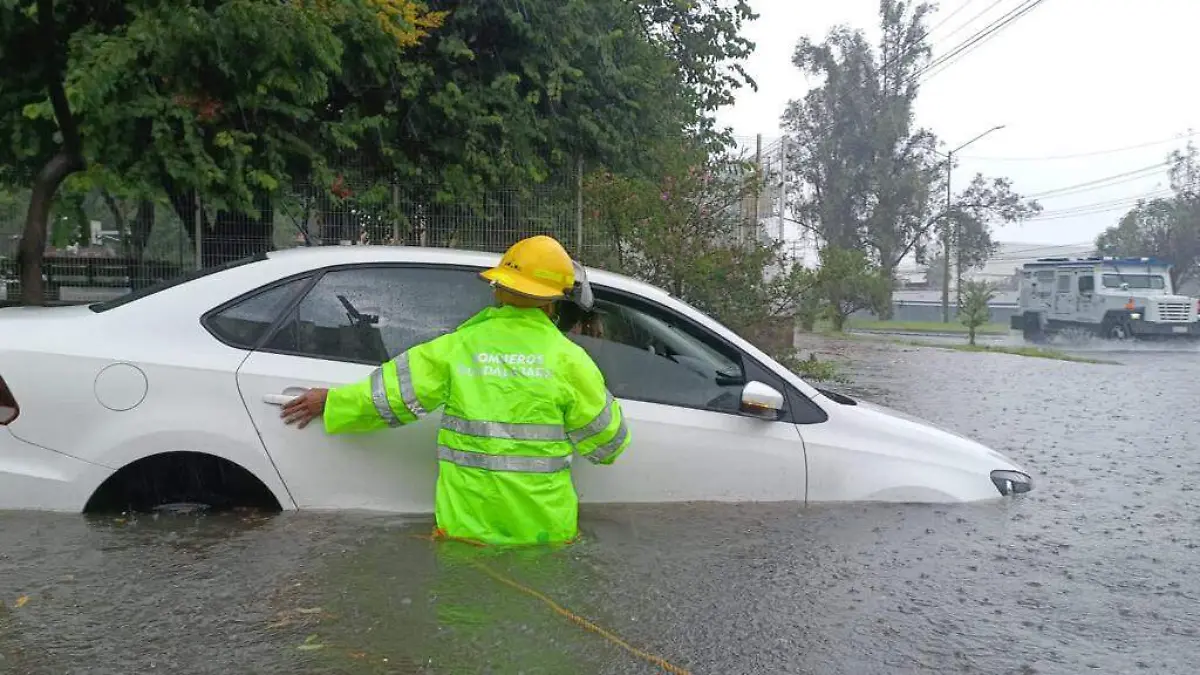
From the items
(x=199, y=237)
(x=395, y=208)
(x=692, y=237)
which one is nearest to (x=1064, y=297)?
(x=692, y=237)

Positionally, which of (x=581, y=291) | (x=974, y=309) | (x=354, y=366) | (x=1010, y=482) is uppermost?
(x=581, y=291)

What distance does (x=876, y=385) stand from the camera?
1227 cm

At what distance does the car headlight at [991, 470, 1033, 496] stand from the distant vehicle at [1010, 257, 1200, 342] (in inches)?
994

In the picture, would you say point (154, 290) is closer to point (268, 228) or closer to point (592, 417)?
point (592, 417)

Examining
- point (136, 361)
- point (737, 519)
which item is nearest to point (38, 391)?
point (136, 361)

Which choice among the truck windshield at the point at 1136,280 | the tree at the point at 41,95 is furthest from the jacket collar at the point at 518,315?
the truck windshield at the point at 1136,280

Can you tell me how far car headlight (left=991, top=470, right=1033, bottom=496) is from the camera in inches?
181

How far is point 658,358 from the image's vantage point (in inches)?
170

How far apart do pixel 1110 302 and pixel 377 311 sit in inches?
1080

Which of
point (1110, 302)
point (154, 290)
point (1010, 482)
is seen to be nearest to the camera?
point (154, 290)

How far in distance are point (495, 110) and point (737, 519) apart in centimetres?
725

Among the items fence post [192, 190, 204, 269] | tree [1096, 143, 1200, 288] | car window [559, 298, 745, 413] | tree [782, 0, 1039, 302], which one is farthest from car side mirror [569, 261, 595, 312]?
tree [1096, 143, 1200, 288]

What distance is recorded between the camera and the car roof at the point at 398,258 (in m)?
4.16

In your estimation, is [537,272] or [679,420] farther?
[679,420]
